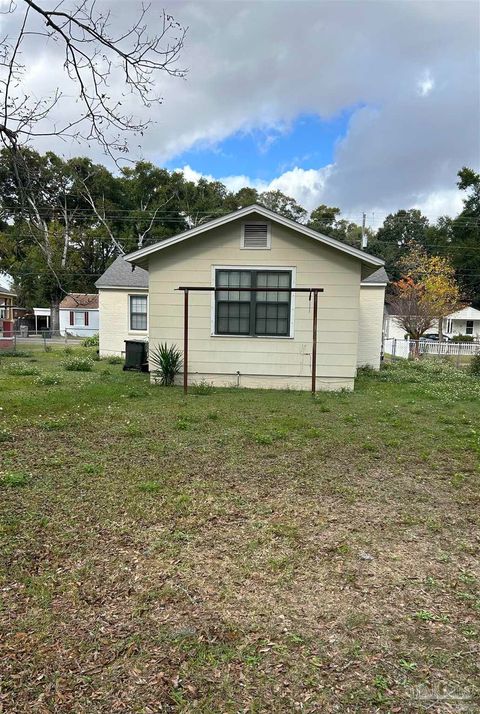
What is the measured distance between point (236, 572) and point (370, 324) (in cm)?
1236

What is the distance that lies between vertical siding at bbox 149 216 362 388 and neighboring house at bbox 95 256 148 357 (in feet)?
20.5

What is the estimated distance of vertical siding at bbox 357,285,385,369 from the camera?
14211 millimetres

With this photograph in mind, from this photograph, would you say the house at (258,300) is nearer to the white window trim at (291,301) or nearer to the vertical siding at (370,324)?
the white window trim at (291,301)

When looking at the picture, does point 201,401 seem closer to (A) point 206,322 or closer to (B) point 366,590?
(A) point 206,322

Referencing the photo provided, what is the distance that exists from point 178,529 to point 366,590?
1.40 meters

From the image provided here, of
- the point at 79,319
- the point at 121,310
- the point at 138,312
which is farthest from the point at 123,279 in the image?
the point at 79,319

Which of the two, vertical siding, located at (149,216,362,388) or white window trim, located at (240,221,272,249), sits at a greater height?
white window trim, located at (240,221,272,249)

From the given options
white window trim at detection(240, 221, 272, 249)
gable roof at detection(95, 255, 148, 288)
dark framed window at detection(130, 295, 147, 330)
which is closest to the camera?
white window trim at detection(240, 221, 272, 249)

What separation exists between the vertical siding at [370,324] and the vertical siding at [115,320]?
7.55 m

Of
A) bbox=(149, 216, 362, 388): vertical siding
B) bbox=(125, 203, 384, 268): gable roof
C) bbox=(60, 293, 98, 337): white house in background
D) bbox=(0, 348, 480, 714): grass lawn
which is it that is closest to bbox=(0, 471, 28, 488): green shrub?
bbox=(0, 348, 480, 714): grass lawn

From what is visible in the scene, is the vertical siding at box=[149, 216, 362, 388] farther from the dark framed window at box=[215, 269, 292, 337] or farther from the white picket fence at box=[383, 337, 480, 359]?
the white picket fence at box=[383, 337, 480, 359]

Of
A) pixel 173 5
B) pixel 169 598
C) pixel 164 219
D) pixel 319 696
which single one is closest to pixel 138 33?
pixel 173 5

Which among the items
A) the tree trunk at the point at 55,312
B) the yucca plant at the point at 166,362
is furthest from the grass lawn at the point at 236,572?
the tree trunk at the point at 55,312

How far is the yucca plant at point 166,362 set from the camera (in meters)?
10.1
